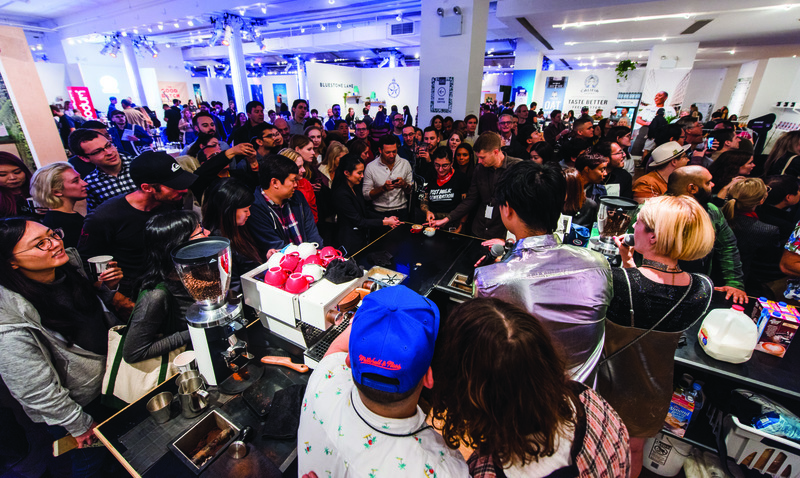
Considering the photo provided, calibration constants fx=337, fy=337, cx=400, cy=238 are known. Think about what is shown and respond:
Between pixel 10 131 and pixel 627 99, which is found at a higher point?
pixel 627 99

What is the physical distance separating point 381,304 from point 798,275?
2869mm

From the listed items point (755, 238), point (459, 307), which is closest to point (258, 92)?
point (755, 238)

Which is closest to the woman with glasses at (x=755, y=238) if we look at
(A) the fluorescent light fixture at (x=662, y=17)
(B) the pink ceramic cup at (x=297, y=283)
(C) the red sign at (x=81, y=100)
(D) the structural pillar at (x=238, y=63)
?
(B) the pink ceramic cup at (x=297, y=283)

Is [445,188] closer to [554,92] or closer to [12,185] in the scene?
[12,185]

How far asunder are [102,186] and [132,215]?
A: 1.24 m

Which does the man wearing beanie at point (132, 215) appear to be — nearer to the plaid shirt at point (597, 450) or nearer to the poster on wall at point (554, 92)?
the plaid shirt at point (597, 450)

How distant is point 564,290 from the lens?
1.24 metres

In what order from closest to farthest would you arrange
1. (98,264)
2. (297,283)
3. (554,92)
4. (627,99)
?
(297,283) → (98,264) → (627,99) → (554,92)

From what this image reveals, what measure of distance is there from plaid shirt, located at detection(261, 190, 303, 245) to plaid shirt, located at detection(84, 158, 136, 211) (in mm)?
1414

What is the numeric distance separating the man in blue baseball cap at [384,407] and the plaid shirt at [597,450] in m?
0.06

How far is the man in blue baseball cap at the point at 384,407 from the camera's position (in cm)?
78

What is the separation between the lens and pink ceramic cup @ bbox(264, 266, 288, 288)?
155cm

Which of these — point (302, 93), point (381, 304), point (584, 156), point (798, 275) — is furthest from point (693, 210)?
point (302, 93)

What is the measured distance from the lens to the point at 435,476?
2.53ft
